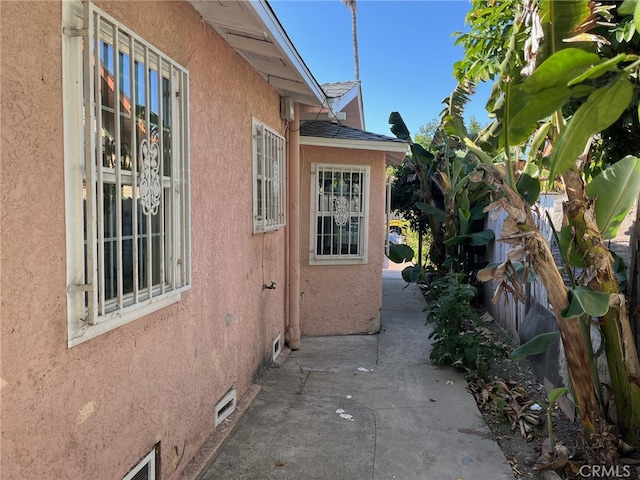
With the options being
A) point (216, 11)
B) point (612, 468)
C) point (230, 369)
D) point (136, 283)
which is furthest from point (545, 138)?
point (230, 369)

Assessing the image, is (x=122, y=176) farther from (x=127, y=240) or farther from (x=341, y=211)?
(x=341, y=211)

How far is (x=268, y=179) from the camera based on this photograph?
5.64 meters

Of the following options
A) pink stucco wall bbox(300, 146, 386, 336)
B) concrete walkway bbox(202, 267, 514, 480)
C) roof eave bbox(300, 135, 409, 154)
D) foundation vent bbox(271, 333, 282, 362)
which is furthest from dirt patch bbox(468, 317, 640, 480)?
roof eave bbox(300, 135, 409, 154)

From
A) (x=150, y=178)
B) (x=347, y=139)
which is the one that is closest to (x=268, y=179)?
(x=347, y=139)

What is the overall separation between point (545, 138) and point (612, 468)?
8.22 feet

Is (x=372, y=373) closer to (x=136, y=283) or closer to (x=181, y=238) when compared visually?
(x=181, y=238)

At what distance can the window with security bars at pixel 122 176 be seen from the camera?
6.90 feet

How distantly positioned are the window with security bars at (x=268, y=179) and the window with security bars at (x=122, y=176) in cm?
190

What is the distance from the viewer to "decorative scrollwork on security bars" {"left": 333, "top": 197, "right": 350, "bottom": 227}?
7586mm

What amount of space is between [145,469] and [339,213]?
533 cm

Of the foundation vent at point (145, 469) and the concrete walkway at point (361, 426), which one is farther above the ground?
the foundation vent at point (145, 469)

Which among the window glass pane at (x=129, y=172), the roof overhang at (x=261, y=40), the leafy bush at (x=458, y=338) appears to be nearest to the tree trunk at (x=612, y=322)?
the leafy bush at (x=458, y=338)

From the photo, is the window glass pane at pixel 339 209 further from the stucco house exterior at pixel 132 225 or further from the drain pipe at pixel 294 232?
the stucco house exterior at pixel 132 225

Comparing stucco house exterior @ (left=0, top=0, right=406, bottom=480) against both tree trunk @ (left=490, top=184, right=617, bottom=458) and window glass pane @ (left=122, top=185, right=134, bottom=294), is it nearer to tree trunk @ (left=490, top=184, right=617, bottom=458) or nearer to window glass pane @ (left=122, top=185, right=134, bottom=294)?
window glass pane @ (left=122, top=185, right=134, bottom=294)
